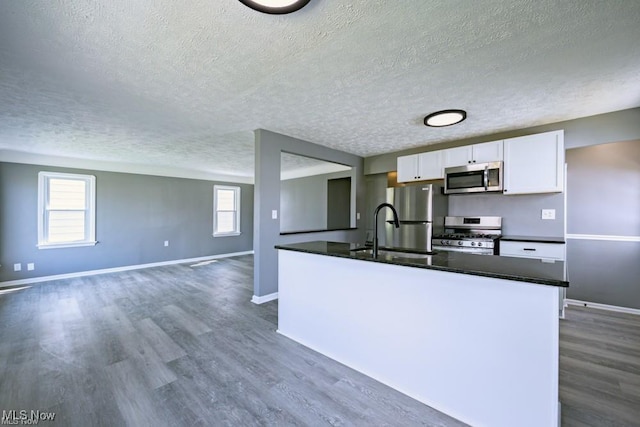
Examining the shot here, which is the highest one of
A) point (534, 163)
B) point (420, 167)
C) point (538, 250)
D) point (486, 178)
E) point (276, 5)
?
point (276, 5)

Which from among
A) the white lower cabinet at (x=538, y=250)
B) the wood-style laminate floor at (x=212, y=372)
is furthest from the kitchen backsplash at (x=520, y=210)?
the wood-style laminate floor at (x=212, y=372)

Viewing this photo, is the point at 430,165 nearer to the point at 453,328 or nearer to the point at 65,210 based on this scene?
the point at 453,328

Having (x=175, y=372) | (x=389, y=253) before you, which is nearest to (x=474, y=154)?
(x=389, y=253)

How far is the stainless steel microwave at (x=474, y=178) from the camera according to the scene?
3515 mm

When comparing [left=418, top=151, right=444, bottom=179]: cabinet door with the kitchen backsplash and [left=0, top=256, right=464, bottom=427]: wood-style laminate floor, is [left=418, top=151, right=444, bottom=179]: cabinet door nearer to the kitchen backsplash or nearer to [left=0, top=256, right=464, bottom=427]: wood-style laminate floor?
the kitchen backsplash

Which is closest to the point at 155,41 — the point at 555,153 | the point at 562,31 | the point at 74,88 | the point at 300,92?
the point at 300,92

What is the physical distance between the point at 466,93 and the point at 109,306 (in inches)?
191

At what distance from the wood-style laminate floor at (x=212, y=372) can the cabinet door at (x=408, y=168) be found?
8.66 ft

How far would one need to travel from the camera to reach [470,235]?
3789 millimetres

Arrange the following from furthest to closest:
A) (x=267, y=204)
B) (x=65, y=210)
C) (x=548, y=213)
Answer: (x=65, y=210) < (x=267, y=204) < (x=548, y=213)

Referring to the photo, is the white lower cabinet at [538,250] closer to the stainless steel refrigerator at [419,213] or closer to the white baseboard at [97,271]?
the stainless steel refrigerator at [419,213]

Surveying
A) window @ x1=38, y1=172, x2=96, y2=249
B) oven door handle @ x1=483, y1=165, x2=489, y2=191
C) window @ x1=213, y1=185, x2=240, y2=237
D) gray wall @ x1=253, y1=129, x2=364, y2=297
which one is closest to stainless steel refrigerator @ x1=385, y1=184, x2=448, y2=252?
oven door handle @ x1=483, y1=165, x2=489, y2=191

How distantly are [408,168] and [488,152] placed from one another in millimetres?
1170

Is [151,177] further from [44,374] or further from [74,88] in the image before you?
[44,374]
